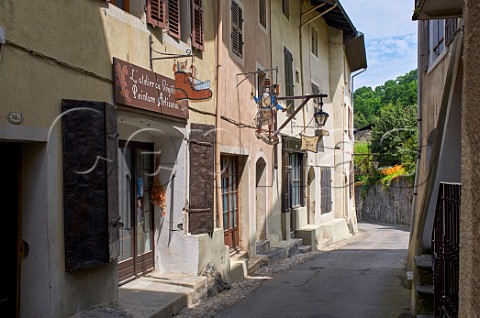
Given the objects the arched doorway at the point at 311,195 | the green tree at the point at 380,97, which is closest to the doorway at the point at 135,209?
the arched doorway at the point at 311,195

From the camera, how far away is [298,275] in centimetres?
1127

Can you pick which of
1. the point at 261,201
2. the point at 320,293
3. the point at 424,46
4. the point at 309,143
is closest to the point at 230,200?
the point at 261,201

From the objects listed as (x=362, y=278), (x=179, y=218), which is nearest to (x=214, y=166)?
(x=179, y=218)

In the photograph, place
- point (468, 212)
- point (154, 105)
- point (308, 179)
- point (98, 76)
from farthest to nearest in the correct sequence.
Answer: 1. point (308, 179)
2. point (154, 105)
3. point (98, 76)
4. point (468, 212)

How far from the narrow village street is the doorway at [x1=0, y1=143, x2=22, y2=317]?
8.66 feet

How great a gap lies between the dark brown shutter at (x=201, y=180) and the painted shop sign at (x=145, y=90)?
62 centimetres

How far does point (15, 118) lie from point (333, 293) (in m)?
5.88

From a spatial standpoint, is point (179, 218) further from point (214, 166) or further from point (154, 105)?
point (154, 105)

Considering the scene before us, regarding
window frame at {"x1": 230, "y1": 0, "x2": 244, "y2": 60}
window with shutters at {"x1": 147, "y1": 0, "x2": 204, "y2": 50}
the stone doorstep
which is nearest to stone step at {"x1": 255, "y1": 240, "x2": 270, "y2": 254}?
the stone doorstep

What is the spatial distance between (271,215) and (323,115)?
11.8ft

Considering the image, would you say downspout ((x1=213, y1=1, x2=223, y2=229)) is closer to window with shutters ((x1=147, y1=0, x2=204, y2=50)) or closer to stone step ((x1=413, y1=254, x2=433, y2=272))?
window with shutters ((x1=147, y1=0, x2=204, y2=50))

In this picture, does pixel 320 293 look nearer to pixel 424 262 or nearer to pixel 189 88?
pixel 424 262

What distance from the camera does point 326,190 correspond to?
72.3 feet

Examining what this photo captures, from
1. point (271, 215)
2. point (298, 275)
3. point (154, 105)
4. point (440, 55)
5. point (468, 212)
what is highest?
point (440, 55)
